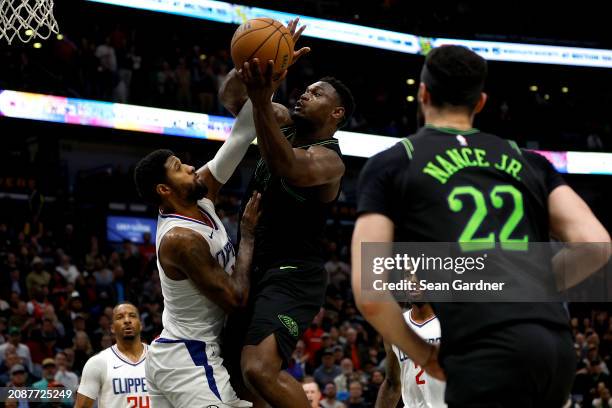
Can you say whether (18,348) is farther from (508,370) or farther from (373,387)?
(508,370)

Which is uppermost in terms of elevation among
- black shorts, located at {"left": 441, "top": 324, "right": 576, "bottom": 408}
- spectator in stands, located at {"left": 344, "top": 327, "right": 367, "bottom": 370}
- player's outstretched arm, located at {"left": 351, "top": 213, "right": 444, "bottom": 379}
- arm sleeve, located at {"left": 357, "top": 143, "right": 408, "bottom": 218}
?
spectator in stands, located at {"left": 344, "top": 327, "right": 367, "bottom": 370}

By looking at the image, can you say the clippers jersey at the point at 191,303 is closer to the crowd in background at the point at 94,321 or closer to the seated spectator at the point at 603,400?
the crowd in background at the point at 94,321

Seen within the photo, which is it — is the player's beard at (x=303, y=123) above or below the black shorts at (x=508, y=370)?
above

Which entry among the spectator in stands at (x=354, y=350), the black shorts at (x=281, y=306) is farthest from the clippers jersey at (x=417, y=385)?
the spectator in stands at (x=354, y=350)

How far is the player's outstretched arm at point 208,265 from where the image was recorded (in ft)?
15.8

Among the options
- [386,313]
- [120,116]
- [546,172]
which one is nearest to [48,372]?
[120,116]

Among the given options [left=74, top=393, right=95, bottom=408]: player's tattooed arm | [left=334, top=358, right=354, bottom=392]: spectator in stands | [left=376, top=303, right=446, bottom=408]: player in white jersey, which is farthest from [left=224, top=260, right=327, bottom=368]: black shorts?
[left=334, top=358, right=354, bottom=392]: spectator in stands

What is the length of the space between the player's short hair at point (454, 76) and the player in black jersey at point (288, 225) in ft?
4.66

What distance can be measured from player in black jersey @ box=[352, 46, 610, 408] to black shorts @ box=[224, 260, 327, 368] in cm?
187

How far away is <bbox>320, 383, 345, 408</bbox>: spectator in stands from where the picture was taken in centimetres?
1177

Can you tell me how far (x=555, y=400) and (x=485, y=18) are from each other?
2576 cm

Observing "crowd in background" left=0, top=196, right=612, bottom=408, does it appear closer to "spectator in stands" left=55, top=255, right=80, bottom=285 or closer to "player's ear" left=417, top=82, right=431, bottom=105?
"spectator in stands" left=55, top=255, right=80, bottom=285

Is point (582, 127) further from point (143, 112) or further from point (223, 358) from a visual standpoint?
point (223, 358)

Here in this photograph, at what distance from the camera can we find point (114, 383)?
25.0 ft
